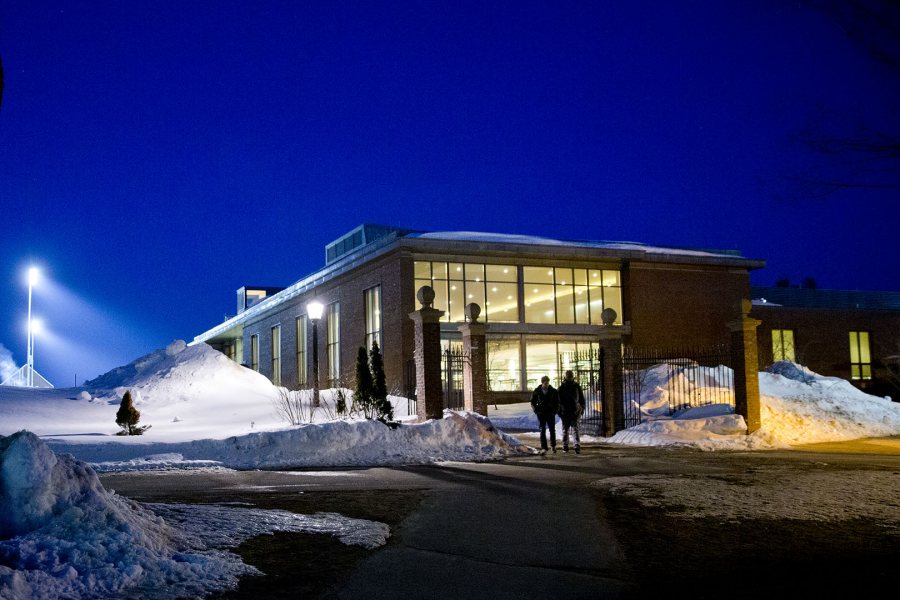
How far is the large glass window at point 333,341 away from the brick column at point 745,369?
77.4 ft

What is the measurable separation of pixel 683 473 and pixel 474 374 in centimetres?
964

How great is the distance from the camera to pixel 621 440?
2156cm

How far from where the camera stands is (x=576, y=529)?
803 cm

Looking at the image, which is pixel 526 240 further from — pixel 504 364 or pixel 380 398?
pixel 380 398

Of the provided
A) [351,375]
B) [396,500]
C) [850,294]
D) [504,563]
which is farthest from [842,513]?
[850,294]

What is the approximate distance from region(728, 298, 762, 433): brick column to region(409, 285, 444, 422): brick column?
7.59 m

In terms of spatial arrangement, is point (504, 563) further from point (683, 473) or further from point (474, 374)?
point (474, 374)

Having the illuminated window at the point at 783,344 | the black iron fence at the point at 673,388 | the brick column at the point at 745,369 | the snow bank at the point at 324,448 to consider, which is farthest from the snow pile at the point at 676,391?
the illuminated window at the point at 783,344

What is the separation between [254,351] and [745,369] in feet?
130

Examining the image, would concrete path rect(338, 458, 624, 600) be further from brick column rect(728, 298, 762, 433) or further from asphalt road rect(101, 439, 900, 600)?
brick column rect(728, 298, 762, 433)

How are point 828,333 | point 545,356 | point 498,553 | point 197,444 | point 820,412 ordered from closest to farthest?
1. point 498,553
2. point 197,444
3. point 820,412
4. point 545,356
5. point 828,333

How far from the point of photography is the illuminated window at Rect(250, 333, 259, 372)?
179ft

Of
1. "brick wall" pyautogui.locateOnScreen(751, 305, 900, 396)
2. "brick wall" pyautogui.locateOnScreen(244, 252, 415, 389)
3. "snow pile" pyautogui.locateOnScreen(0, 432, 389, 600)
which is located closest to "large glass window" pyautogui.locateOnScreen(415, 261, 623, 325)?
"brick wall" pyautogui.locateOnScreen(244, 252, 415, 389)

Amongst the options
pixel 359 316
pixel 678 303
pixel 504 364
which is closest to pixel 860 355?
pixel 678 303
